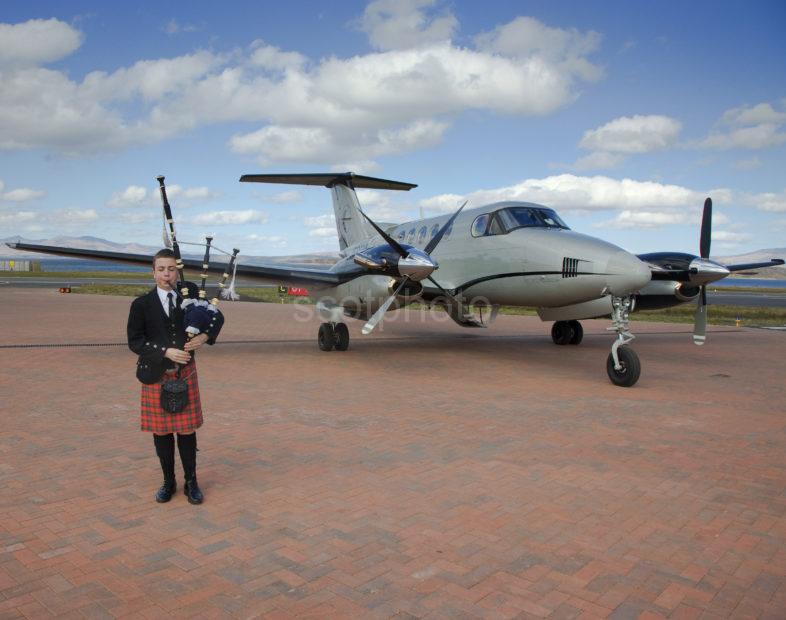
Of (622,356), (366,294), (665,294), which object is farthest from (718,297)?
(366,294)

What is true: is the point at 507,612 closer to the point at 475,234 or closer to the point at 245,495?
the point at 245,495

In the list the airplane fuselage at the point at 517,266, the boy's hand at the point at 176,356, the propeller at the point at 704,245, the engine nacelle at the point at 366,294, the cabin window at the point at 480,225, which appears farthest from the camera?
the cabin window at the point at 480,225

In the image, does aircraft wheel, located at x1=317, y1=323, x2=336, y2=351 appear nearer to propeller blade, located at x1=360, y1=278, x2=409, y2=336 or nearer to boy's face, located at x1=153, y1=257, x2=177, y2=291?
propeller blade, located at x1=360, y1=278, x2=409, y2=336

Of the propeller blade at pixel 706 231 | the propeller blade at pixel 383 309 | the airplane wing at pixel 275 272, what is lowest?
the propeller blade at pixel 383 309

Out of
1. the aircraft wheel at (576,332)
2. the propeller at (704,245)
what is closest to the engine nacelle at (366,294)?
the aircraft wheel at (576,332)

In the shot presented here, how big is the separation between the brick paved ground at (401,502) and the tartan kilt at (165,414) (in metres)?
0.59

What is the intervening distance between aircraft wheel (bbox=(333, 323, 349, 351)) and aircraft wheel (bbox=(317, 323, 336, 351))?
67 mm

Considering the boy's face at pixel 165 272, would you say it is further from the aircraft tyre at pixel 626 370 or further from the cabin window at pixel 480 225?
the cabin window at pixel 480 225

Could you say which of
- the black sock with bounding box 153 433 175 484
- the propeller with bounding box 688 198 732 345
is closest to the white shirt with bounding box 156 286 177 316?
the black sock with bounding box 153 433 175 484

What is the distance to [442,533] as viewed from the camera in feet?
13.5

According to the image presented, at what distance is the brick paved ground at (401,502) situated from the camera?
132 inches

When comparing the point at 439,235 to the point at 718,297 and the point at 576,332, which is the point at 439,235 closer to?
the point at 576,332

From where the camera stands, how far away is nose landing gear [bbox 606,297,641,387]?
9.44 m

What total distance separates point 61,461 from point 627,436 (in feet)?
19.1
